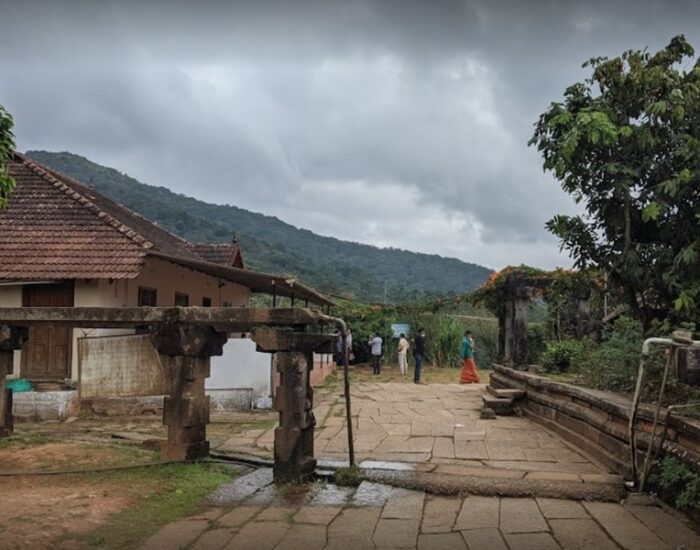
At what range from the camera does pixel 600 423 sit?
7.35m

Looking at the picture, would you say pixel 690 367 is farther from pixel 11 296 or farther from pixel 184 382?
pixel 11 296

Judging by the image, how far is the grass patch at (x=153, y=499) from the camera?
15.5 ft

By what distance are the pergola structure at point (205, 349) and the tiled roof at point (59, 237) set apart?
4849 millimetres

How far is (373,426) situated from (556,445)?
9.44 ft

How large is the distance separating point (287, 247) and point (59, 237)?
158 ft

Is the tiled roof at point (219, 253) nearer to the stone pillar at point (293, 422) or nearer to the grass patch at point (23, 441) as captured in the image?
the grass patch at point (23, 441)

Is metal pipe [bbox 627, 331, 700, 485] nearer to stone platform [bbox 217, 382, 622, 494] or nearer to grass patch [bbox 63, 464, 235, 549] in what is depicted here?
stone platform [bbox 217, 382, 622, 494]

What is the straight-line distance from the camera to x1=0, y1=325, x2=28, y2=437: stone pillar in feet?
25.6

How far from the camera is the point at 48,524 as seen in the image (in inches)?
194

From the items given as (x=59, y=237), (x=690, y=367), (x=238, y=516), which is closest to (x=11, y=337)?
(x=238, y=516)

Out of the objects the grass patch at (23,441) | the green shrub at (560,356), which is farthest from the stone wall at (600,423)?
the grass patch at (23,441)

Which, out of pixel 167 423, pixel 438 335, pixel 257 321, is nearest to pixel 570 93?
pixel 257 321

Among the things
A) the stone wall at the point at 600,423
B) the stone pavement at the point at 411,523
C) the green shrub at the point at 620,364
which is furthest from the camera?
the green shrub at the point at 620,364

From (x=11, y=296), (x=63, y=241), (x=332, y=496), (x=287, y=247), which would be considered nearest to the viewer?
(x=332, y=496)
